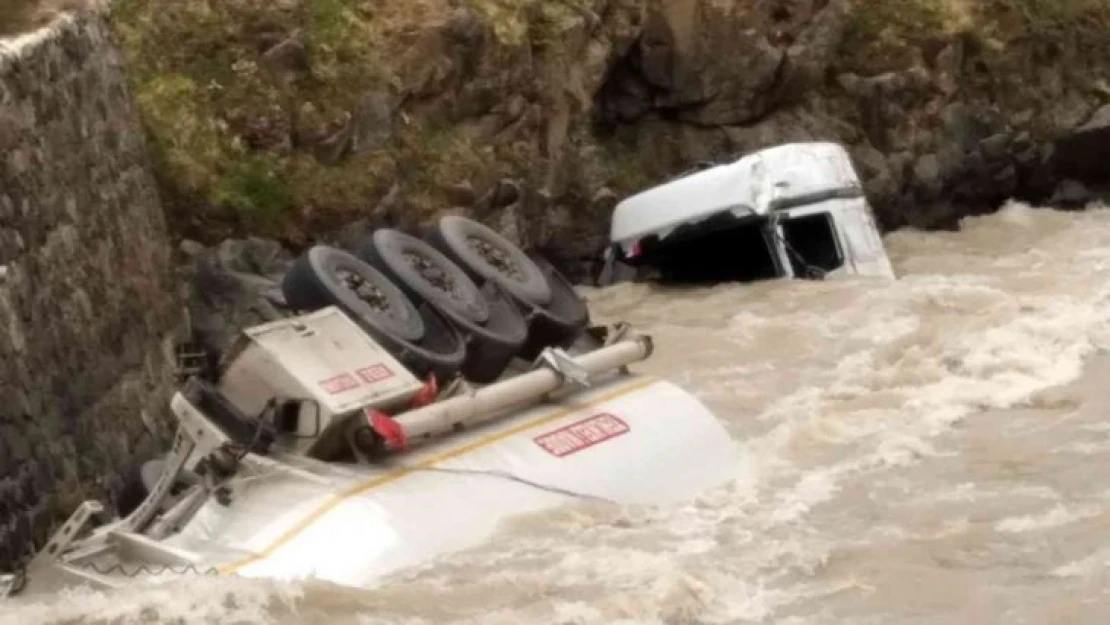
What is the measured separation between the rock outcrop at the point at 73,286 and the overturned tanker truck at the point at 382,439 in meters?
0.37

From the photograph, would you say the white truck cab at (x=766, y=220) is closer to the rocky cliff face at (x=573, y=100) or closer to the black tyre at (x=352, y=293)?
the rocky cliff face at (x=573, y=100)

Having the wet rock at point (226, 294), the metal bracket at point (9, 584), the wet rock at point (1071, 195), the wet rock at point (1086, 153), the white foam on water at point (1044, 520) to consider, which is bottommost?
the wet rock at point (1071, 195)

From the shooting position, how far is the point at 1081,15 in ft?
59.0

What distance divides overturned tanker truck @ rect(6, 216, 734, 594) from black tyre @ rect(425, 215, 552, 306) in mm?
141

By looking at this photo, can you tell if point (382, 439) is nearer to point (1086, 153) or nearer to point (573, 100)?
point (573, 100)

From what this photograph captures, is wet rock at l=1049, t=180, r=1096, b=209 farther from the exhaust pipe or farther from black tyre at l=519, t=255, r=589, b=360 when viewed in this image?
the exhaust pipe

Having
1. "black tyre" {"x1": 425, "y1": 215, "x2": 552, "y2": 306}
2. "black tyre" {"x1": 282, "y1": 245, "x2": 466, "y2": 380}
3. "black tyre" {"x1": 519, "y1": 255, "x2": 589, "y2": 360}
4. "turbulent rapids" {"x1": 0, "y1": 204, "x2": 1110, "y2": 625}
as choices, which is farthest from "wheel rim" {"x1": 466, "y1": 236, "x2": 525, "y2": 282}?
"turbulent rapids" {"x1": 0, "y1": 204, "x2": 1110, "y2": 625}

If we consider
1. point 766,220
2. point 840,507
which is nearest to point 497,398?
point 840,507

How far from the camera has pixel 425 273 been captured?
8539 millimetres

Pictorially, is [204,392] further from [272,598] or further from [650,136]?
[650,136]

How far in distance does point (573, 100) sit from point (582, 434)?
690 cm

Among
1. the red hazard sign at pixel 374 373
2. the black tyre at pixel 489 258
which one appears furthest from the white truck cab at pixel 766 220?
the red hazard sign at pixel 374 373

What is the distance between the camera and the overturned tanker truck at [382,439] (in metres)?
6.34

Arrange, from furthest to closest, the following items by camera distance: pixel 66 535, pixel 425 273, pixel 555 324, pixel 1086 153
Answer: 1. pixel 1086 153
2. pixel 555 324
3. pixel 425 273
4. pixel 66 535
